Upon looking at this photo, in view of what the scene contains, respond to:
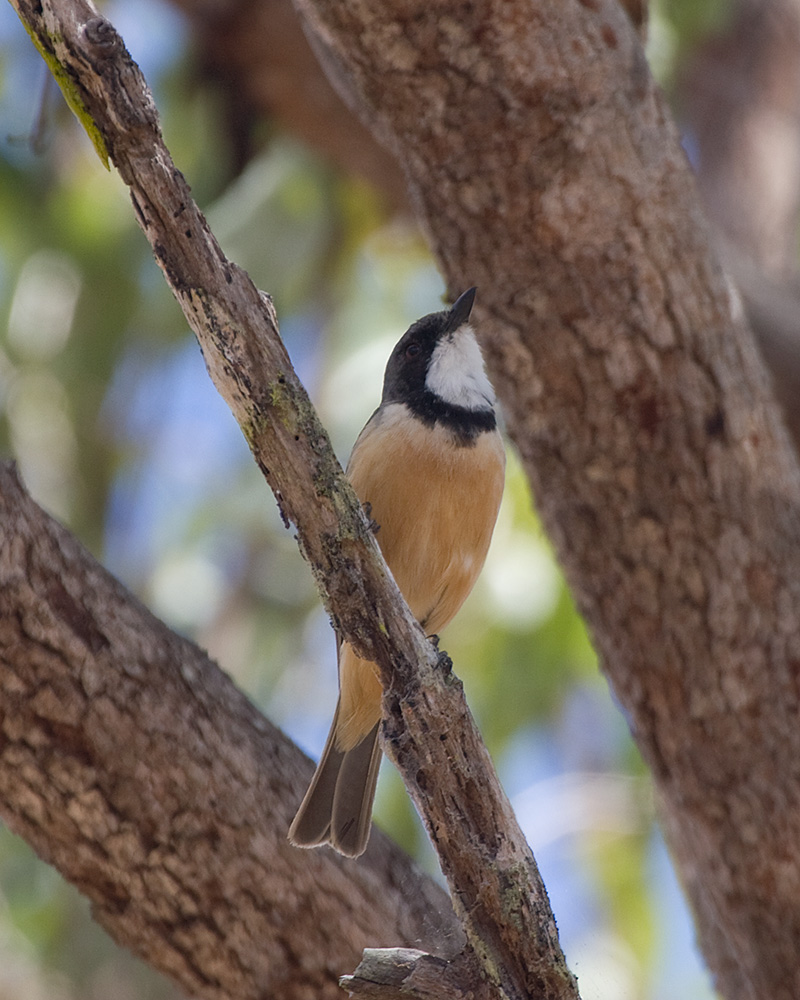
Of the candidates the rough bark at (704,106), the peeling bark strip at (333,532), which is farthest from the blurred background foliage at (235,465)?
the peeling bark strip at (333,532)

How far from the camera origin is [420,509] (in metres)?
3.94

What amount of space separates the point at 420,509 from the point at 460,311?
77 cm

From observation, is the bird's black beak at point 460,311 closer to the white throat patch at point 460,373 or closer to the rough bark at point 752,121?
the white throat patch at point 460,373

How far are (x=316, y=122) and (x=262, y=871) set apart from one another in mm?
6162

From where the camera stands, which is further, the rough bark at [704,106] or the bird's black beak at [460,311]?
the rough bark at [704,106]

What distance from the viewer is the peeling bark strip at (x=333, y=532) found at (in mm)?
2543

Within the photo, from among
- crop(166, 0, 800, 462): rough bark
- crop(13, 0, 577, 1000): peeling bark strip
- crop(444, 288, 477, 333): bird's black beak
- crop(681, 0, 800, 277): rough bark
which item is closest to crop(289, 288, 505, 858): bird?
crop(444, 288, 477, 333): bird's black beak

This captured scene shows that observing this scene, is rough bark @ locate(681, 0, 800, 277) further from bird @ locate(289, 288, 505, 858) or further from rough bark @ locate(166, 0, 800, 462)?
bird @ locate(289, 288, 505, 858)

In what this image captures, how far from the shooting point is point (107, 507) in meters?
7.81

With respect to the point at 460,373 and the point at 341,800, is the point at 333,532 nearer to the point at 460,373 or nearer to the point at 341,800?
the point at 341,800

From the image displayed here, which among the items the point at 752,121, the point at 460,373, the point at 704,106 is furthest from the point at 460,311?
the point at 704,106

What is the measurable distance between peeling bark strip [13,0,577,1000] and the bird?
2.97 feet

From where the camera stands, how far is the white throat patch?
434cm

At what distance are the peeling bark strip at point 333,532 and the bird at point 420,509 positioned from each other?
2.97 feet
